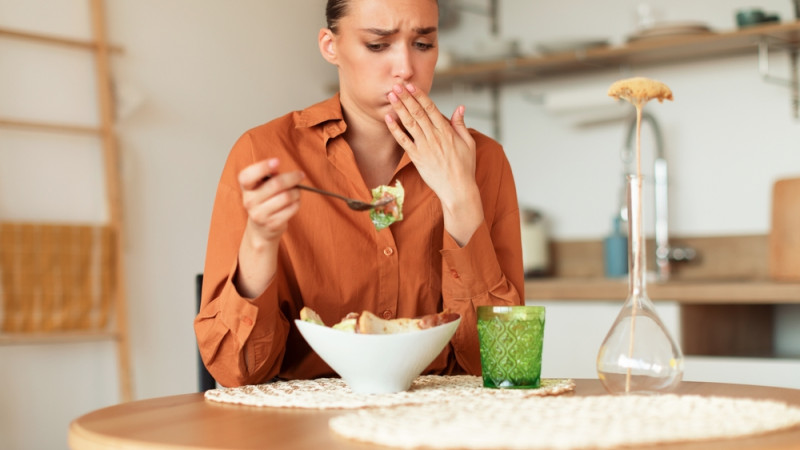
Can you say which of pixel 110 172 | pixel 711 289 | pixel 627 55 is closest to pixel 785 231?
pixel 711 289

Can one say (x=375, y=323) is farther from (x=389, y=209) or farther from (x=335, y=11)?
(x=335, y=11)

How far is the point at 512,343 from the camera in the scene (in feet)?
3.52

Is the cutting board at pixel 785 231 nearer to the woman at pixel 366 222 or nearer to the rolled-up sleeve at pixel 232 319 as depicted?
the woman at pixel 366 222

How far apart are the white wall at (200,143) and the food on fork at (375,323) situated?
5.89ft

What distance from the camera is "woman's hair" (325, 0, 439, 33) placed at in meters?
1.44

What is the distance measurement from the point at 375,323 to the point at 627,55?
229 centimetres

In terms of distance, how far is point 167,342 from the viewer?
10.2ft

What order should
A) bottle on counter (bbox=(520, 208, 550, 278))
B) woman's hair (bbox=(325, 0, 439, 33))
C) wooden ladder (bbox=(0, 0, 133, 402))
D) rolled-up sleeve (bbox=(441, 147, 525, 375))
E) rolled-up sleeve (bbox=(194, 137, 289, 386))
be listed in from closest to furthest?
Result: rolled-up sleeve (bbox=(194, 137, 289, 386)) < rolled-up sleeve (bbox=(441, 147, 525, 375)) < woman's hair (bbox=(325, 0, 439, 33)) < wooden ladder (bbox=(0, 0, 133, 402)) < bottle on counter (bbox=(520, 208, 550, 278))

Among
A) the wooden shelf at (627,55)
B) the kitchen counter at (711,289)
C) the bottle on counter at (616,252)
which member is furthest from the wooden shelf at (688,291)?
the wooden shelf at (627,55)

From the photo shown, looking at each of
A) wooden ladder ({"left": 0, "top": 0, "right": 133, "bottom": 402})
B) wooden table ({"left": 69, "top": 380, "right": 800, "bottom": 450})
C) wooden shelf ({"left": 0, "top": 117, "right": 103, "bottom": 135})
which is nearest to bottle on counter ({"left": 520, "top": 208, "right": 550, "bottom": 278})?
wooden ladder ({"left": 0, "top": 0, "right": 133, "bottom": 402})

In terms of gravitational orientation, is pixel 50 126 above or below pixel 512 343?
above

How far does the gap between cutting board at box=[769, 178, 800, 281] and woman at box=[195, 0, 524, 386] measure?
55.9 inches

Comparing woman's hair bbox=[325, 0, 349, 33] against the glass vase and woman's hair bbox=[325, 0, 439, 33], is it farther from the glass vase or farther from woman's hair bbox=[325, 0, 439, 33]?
the glass vase

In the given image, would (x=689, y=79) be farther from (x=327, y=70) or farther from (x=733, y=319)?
(x=327, y=70)
